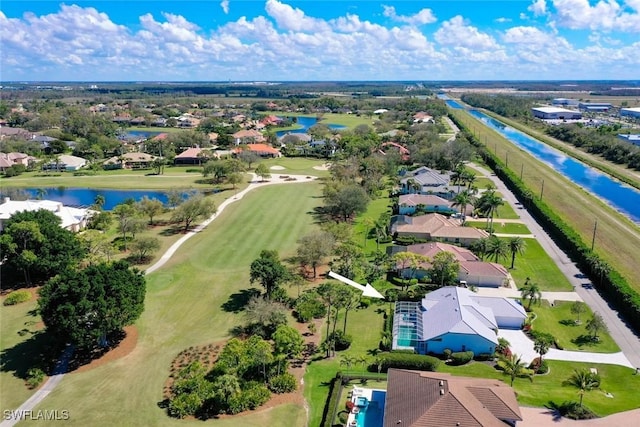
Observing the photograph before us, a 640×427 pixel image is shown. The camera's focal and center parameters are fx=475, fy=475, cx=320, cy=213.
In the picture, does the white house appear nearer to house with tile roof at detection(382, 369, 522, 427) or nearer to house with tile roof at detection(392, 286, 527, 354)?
house with tile roof at detection(392, 286, 527, 354)

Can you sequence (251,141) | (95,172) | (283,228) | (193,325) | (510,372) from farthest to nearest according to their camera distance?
(251,141) < (95,172) < (283,228) < (193,325) < (510,372)

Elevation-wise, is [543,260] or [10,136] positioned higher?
[10,136]

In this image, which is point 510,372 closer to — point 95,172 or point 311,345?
point 311,345

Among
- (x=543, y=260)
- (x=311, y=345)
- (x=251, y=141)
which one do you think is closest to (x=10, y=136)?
(x=251, y=141)

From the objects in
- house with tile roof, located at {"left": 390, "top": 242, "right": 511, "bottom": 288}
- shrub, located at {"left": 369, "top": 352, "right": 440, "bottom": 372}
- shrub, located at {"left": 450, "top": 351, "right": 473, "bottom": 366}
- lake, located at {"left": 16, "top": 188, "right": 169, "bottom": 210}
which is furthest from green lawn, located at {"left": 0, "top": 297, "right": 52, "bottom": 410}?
lake, located at {"left": 16, "top": 188, "right": 169, "bottom": 210}

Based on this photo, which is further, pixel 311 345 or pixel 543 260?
pixel 543 260

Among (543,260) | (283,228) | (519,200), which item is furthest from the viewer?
(519,200)
